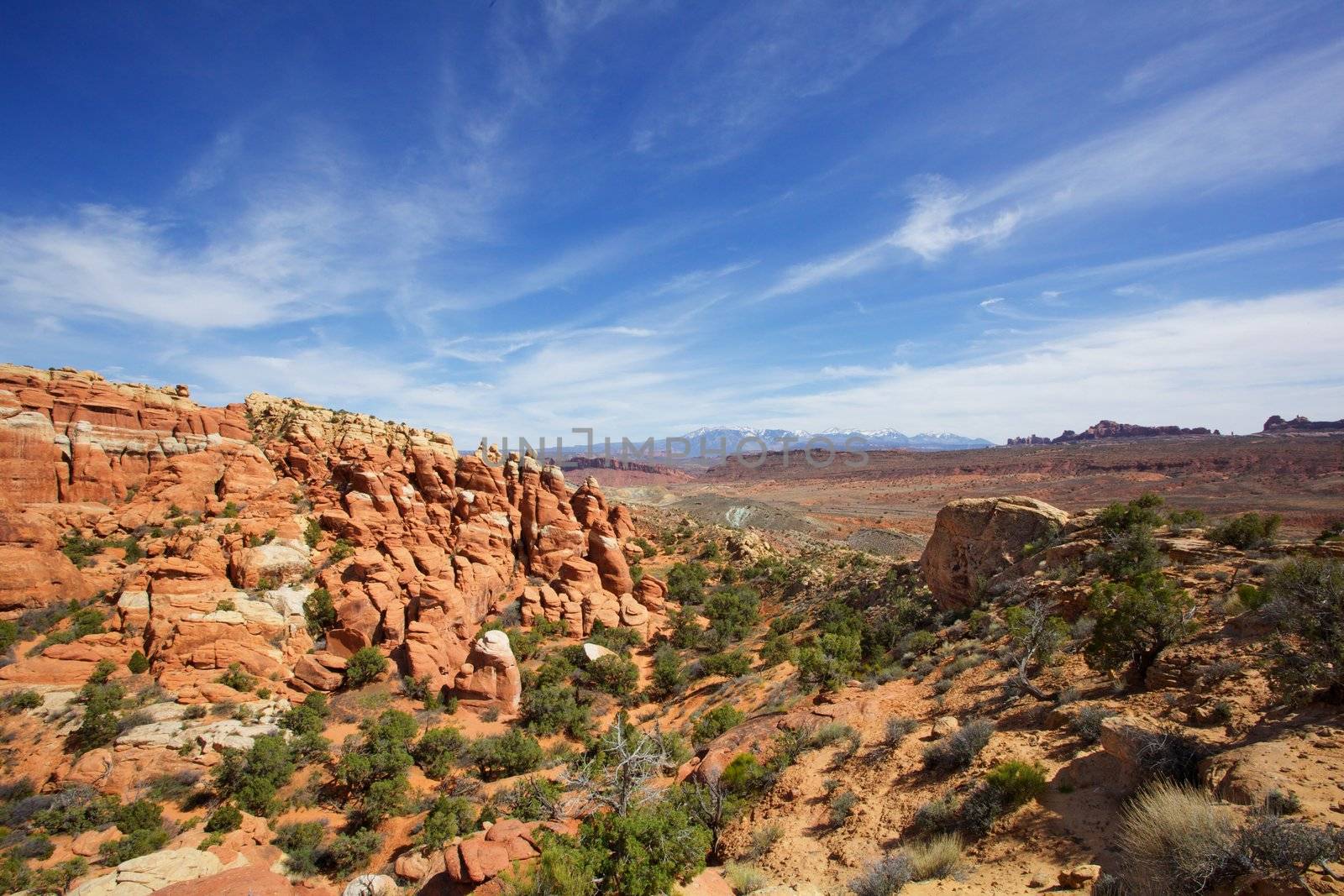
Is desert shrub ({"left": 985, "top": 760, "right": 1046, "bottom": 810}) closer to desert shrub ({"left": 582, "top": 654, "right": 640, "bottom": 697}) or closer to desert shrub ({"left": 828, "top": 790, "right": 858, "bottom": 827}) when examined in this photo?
desert shrub ({"left": 828, "top": 790, "right": 858, "bottom": 827})

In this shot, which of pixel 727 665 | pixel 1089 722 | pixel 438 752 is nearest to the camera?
pixel 1089 722

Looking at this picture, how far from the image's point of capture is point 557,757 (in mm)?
18375

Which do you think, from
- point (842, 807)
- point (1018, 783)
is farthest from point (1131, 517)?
point (842, 807)

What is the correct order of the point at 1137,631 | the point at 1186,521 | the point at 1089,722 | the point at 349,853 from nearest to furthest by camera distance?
the point at 1089,722, the point at 1137,631, the point at 349,853, the point at 1186,521

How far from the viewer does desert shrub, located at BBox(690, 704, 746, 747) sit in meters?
16.7

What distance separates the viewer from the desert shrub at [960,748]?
33.7ft

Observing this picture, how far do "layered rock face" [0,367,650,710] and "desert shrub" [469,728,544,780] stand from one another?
4.03m

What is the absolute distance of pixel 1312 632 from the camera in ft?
26.8

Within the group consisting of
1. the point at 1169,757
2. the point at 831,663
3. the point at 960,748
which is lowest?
the point at 831,663

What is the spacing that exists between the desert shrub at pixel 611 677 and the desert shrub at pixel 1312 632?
19859mm

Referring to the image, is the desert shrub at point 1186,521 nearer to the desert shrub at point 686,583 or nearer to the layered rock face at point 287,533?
the desert shrub at point 686,583

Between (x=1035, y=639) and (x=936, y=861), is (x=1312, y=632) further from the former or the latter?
(x=936, y=861)

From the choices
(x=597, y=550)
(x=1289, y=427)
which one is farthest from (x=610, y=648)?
(x=1289, y=427)

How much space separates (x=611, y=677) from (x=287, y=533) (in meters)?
17.3
